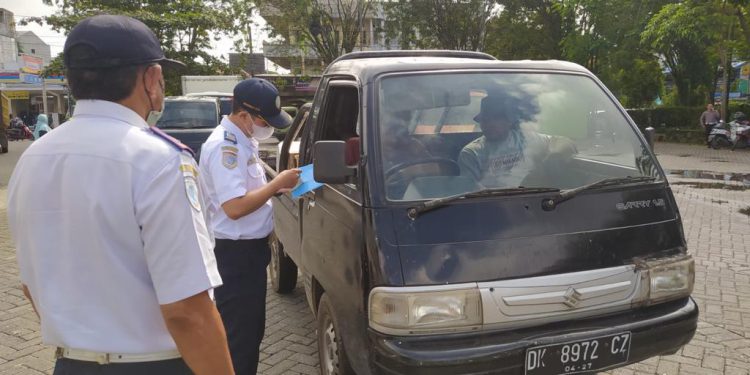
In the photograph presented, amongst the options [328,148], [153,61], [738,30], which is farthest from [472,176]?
[738,30]

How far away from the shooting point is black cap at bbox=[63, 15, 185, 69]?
144 cm

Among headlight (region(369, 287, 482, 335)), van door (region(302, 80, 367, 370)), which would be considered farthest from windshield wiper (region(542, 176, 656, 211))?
van door (region(302, 80, 367, 370))

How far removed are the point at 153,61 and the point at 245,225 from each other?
1.57m

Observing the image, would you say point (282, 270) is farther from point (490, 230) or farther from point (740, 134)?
point (740, 134)

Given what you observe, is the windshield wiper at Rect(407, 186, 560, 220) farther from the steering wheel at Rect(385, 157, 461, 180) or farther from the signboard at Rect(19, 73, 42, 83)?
the signboard at Rect(19, 73, 42, 83)

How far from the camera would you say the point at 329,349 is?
313 centimetres

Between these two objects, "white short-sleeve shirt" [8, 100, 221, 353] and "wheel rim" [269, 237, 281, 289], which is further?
"wheel rim" [269, 237, 281, 289]

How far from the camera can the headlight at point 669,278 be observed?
276 centimetres

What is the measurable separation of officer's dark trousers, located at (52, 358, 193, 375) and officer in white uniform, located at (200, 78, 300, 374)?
130cm

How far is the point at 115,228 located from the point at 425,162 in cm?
178

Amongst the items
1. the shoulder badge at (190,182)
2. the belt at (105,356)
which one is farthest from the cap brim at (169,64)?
the belt at (105,356)

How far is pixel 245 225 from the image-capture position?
9.84 feet

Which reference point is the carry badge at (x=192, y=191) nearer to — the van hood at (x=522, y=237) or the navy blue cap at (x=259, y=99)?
the van hood at (x=522, y=237)

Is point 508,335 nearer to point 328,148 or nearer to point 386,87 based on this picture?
point 328,148
